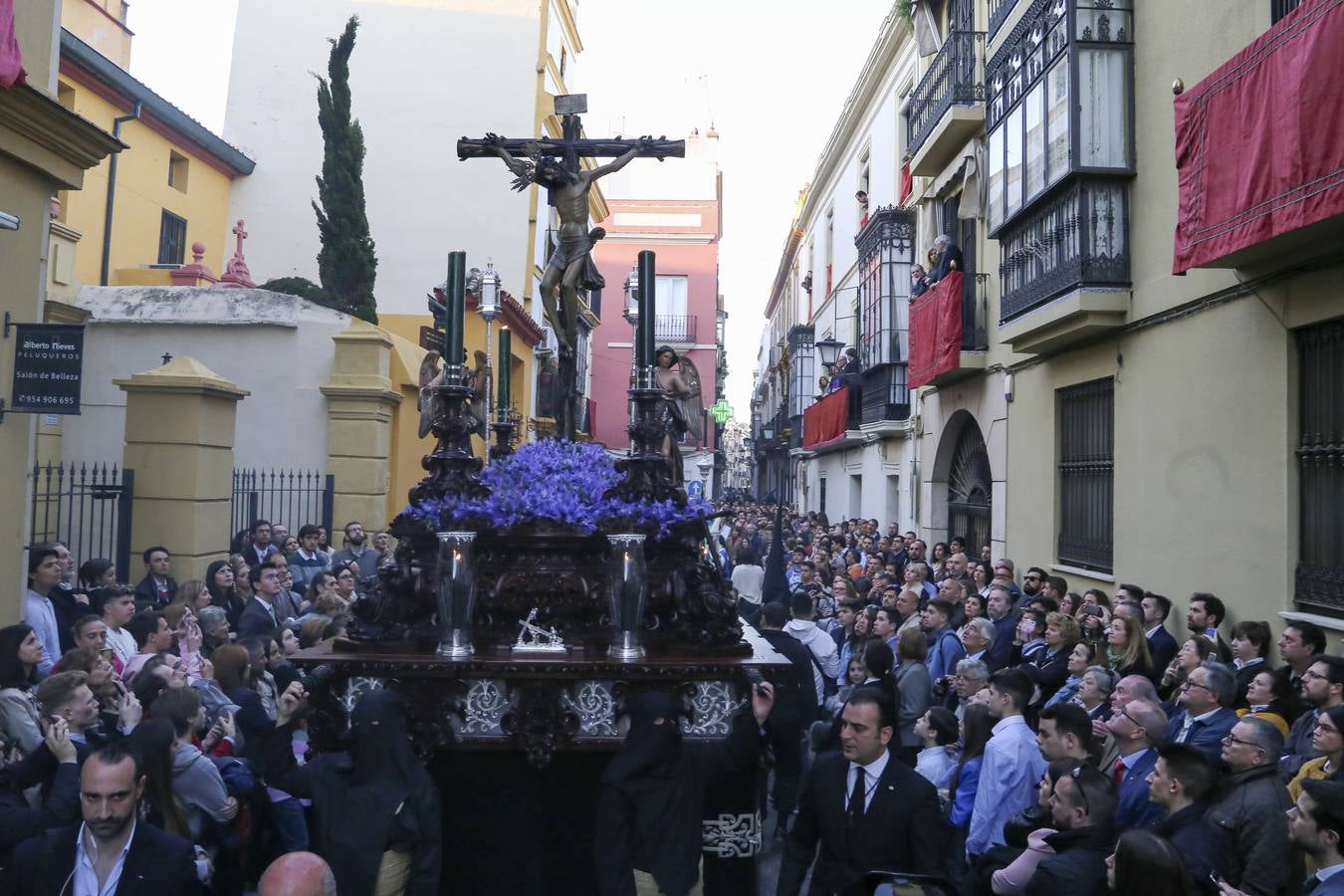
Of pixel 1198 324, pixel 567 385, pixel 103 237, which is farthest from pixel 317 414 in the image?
pixel 1198 324

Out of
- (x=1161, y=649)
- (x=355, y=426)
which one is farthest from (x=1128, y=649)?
(x=355, y=426)

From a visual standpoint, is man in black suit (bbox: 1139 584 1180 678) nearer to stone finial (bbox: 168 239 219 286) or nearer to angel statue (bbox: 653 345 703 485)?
angel statue (bbox: 653 345 703 485)

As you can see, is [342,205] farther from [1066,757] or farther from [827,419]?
[1066,757]

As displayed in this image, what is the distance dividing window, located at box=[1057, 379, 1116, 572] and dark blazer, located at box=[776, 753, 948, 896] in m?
7.48

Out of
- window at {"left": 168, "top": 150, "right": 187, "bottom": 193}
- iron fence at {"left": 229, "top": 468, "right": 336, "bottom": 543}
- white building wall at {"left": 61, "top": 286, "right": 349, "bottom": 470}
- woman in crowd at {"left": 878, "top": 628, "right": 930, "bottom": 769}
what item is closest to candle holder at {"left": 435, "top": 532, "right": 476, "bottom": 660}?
woman in crowd at {"left": 878, "top": 628, "right": 930, "bottom": 769}

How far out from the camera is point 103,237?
57.8ft

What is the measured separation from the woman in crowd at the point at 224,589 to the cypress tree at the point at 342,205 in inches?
381

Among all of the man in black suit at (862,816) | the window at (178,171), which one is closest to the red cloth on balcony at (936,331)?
the man in black suit at (862,816)

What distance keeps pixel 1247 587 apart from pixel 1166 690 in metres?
1.70

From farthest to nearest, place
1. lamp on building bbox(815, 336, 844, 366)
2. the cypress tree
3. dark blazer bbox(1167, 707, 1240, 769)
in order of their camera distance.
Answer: lamp on building bbox(815, 336, 844, 366) < the cypress tree < dark blazer bbox(1167, 707, 1240, 769)

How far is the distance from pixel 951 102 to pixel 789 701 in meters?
10.3

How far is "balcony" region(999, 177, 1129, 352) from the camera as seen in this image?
9828 millimetres

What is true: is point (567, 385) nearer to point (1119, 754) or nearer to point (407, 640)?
point (407, 640)

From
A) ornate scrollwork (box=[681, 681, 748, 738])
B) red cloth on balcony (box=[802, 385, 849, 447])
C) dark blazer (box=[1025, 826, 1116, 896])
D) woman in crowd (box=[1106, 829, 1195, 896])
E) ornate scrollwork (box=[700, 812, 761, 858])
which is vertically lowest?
ornate scrollwork (box=[700, 812, 761, 858])
